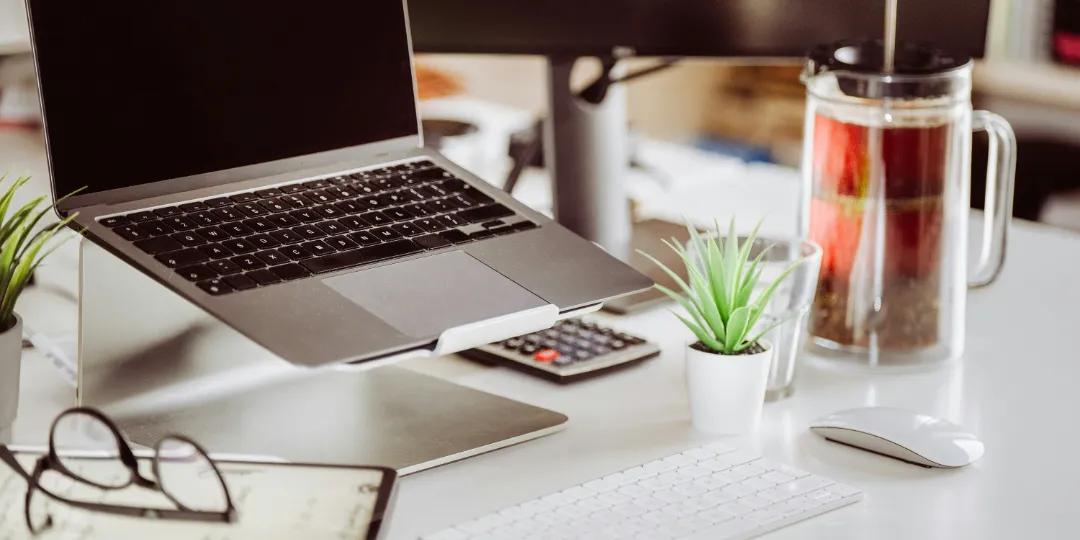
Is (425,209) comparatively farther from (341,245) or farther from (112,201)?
(112,201)

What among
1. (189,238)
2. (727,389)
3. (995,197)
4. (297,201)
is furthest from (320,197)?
(995,197)

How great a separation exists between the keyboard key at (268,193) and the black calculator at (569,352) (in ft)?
0.66

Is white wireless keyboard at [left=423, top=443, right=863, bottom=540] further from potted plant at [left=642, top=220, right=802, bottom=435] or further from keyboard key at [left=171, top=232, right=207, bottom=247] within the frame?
keyboard key at [left=171, top=232, right=207, bottom=247]

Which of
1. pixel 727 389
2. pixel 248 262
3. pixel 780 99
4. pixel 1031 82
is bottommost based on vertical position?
pixel 780 99

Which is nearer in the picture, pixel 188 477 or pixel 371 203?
pixel 188 477

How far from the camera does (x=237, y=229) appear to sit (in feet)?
2.79

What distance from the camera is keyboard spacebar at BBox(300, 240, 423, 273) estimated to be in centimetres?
83

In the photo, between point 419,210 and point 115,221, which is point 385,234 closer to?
point 419,210

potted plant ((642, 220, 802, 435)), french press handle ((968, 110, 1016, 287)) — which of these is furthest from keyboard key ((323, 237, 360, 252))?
french press handle ((968, 110, 1016, 287))

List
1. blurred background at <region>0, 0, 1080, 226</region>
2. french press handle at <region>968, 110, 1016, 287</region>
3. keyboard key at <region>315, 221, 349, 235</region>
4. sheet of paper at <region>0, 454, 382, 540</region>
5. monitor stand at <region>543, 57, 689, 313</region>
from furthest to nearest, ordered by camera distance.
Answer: blurred background at <region>0, 0, 1080, 226</region> < monitor stand at <region>543, 57, 689, 313</region> < french press handle at <region>968, 110, 1016, 287</region> < keyboard key at <region>315, 221, 349, 235</region> < sheet of paper at <region>0, 454, 382, 540</region>

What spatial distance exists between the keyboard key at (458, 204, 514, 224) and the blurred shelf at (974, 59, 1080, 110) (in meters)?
1.96

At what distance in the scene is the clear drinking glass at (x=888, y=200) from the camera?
949 mm

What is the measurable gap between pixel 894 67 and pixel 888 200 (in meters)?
0.11

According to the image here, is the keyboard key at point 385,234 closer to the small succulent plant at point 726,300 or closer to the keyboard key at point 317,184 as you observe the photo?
the keyboard key at point 317,184
